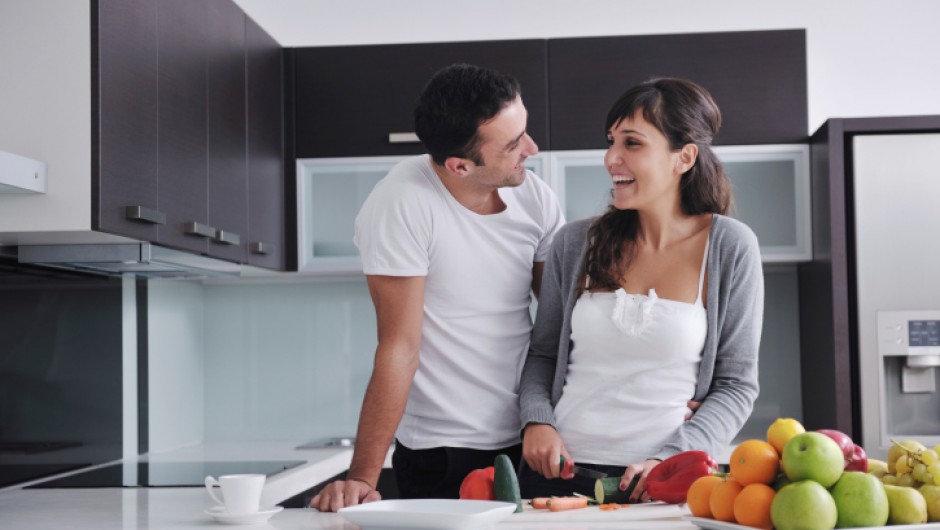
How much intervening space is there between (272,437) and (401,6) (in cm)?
162

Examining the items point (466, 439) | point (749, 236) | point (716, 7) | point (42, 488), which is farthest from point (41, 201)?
point (716, 7)

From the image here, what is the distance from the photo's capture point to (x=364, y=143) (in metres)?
3.55

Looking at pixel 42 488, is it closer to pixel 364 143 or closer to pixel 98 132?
pixel 98 132

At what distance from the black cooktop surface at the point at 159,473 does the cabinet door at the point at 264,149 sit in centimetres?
60

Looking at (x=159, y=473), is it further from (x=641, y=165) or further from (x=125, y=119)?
(x=641, y=165)

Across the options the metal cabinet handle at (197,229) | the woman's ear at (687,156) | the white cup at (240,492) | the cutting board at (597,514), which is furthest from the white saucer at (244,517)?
the metal cabinet handle at (197,229)

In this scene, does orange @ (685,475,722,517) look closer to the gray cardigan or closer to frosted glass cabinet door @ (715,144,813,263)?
the gray cardigan

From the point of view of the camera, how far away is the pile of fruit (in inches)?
48.8

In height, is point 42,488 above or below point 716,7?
below

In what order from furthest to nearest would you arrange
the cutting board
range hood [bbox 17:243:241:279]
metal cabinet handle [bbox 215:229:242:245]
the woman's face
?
metal cabinet handle [bbox 215:229:242:245] → range hood [bbox 17:243:241:279] → the woman's face → the cutting board

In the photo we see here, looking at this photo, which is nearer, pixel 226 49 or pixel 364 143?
pixel 226 49

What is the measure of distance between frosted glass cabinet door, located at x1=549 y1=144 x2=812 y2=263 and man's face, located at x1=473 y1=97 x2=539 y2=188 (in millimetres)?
1364

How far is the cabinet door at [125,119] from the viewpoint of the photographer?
2.22 metres

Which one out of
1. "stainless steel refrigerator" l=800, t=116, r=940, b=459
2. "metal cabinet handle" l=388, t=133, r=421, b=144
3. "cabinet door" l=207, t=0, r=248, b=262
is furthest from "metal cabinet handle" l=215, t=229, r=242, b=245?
"stainless steel refrigerator" l=800, t=116, r=940, b=459
